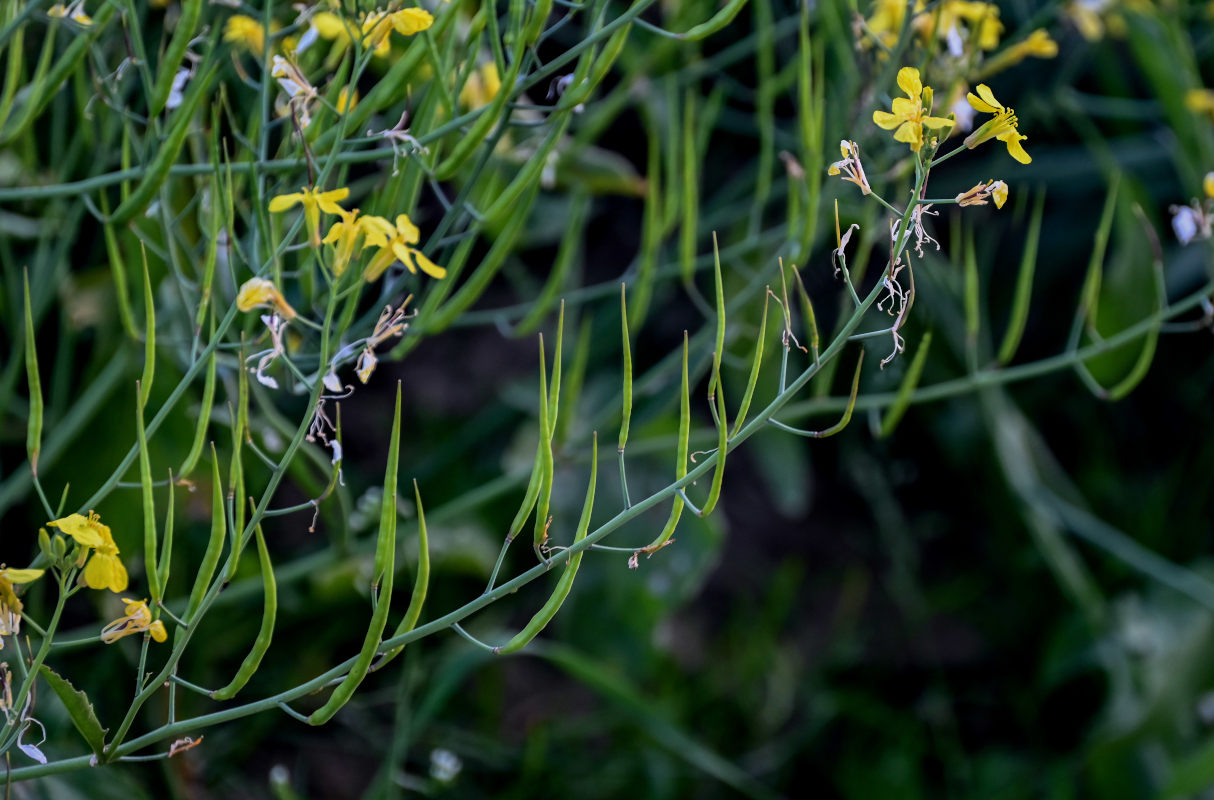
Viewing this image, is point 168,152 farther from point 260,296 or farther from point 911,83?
point 911,83

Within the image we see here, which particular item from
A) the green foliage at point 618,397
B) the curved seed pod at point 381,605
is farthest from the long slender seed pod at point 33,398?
the curved seed pod at point 381,605

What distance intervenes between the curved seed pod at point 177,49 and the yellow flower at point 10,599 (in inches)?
6.5

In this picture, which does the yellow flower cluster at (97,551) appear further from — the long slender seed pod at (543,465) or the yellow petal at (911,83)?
the yellow petal at (911,83)

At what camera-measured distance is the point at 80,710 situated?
28 cm

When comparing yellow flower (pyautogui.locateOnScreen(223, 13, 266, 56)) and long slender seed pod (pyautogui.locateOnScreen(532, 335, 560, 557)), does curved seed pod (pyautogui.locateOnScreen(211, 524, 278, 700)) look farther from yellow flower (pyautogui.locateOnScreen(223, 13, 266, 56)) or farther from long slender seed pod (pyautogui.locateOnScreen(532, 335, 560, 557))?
yellow flower (pyautogui.locateOnScreen(223, 13, 266, 56))

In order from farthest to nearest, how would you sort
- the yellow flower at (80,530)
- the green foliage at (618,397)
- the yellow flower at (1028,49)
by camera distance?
the yellow flower at (1028,49) < the green foliage at (618,397) < the yellow flower at (80,530)

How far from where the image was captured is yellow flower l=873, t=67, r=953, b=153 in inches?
10.7

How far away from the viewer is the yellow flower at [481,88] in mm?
504

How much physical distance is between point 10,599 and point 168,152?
0.52 feet

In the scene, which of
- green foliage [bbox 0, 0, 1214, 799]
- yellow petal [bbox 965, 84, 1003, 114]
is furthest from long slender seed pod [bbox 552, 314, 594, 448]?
yellow petal [bbox 965, 84, 1003, 114]

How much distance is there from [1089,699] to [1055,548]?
6.5 inches

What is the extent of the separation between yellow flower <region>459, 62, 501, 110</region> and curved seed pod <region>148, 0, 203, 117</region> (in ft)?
0.55

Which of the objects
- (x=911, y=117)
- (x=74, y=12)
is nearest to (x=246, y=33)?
(x=74, y=12)

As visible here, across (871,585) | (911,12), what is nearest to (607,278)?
(871,585)
